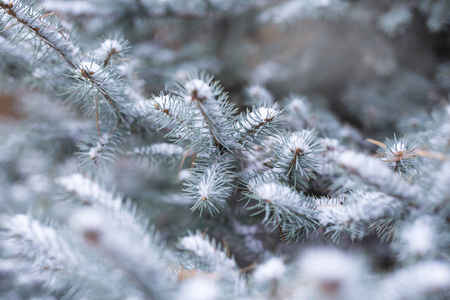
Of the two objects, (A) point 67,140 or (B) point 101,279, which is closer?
(B) point 101,279

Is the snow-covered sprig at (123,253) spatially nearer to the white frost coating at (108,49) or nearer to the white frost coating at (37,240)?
the white frost coating at (37,240)

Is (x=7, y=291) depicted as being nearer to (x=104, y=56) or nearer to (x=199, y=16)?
(x=104, y=56)

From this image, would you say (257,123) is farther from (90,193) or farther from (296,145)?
(90,193)

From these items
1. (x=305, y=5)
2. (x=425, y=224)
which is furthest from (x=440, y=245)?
(x=305, y=5)

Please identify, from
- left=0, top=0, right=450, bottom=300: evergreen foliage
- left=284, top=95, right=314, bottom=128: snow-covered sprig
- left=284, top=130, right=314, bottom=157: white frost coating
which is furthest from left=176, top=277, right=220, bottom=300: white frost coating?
left=284, top=95, right=314, bottom=128: snow-covered sprig

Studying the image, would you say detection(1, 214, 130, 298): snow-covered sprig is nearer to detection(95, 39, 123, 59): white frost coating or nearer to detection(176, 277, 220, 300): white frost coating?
detection(176, 277, 220, 300): white frost coating

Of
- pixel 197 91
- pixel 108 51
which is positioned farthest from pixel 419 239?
pixel 108 51
